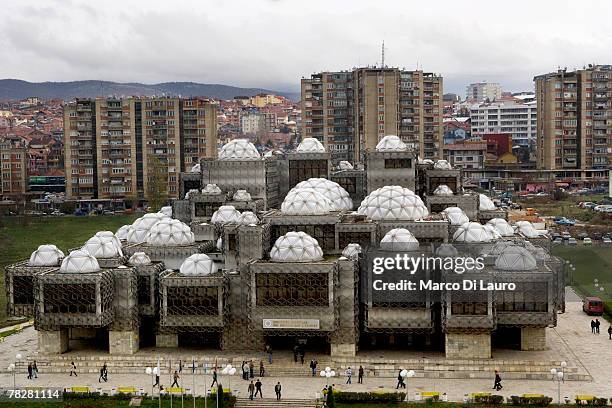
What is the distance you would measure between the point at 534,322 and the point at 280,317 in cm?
1391

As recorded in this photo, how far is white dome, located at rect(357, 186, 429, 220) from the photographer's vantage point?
56.3 m

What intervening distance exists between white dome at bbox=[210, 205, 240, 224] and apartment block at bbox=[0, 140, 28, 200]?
91787mm

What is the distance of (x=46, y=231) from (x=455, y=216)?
230ft

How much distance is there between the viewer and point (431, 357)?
50031mm

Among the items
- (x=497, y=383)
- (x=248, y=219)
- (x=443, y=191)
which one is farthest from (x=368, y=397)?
(x=443, y=191)

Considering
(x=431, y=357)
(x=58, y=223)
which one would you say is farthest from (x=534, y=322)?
(x=58, y=223)

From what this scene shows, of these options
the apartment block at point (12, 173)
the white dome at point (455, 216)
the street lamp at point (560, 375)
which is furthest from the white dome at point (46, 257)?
the apartment block at point (12, 173)

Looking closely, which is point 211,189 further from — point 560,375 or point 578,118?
point 578,118

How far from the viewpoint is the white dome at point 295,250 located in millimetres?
50344

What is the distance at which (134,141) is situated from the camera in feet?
427

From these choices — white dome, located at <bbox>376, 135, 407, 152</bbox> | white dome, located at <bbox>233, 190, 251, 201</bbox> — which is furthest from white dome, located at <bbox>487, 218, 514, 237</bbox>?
white dome, located at <bbox>233, 190, 251, 201</bbox>

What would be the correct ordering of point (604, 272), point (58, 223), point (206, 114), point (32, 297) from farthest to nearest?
point (206, 114) < point (58, 223) < point (604, 272) < point (32, 297)

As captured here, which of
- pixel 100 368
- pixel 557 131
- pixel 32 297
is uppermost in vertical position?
pixel 557 131

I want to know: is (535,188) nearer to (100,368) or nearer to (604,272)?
(604,272)
